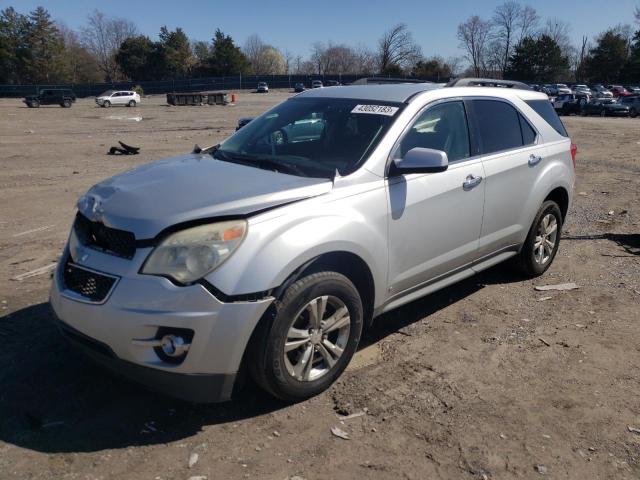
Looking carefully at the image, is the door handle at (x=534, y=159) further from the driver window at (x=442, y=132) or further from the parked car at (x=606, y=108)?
the parked car at (x=606, y=108)

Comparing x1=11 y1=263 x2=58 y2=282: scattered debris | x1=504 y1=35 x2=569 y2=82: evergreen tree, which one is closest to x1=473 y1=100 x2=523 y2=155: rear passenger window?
x1=11 y1=263 x2=58 y2=282: scattered debris

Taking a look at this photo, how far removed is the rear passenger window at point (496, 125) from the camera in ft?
15.1

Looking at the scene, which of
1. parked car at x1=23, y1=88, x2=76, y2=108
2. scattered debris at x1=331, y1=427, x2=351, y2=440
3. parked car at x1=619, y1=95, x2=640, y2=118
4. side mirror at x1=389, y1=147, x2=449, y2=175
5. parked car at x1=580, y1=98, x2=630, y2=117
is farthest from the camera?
parked car at x1=23, y1=88, x2=76, y2=108

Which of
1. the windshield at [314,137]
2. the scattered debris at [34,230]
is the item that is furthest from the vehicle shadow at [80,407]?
the scattered debris at [34,230]

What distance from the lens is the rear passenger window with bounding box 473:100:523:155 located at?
15.1ft

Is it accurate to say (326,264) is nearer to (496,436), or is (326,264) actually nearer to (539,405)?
(496,436)

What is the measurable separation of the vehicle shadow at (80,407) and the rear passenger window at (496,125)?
2740 mm


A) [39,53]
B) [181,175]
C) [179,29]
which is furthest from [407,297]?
[179,29]

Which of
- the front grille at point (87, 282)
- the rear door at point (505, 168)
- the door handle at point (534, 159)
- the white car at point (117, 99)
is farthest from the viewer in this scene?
the white car at point (117, 99)

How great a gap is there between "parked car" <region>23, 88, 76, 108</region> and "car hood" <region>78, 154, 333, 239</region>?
54.2 m

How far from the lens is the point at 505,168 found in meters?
4.66

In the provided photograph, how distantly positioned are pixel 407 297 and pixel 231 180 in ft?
4.97

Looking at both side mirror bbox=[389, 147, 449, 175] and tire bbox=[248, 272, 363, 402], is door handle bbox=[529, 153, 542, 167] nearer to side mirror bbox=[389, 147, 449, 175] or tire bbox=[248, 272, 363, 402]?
side mirror bbox=[389, 147, 449, 175]

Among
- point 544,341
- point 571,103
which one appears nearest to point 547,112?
point 544,341
